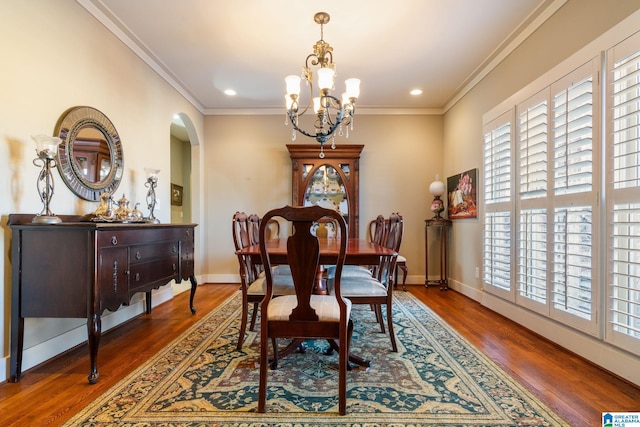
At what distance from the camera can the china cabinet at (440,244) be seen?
14.1ft

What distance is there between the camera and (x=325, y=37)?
284 cm

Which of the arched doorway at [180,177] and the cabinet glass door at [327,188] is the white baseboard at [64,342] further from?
the arched doorway at [180,177]

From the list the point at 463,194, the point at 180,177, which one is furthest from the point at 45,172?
the point at 180,177

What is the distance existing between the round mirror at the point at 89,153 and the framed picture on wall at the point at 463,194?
3726 millimetres

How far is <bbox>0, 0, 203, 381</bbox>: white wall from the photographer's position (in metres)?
1.80

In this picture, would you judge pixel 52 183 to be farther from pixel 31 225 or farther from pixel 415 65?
pixel 415 65

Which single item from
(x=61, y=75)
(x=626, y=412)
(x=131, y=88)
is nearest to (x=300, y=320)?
(x=626, y=412)

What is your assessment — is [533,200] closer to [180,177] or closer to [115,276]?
[115,276]

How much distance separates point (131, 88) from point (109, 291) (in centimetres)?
204

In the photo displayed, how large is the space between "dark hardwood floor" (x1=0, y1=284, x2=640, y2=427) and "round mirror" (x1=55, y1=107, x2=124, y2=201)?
1.17 m

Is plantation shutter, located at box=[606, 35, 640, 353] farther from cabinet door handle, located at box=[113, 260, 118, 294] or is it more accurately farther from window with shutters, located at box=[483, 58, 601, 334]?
cabinet door handle, located at box=[113, 260, 118, 294]

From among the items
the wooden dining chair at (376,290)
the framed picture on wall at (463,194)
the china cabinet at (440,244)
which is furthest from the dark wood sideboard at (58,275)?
the china cabinet at (440,244)

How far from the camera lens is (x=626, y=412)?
4.76 feet

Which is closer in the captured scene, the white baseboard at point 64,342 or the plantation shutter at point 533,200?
the white baseboard at point 64,342
